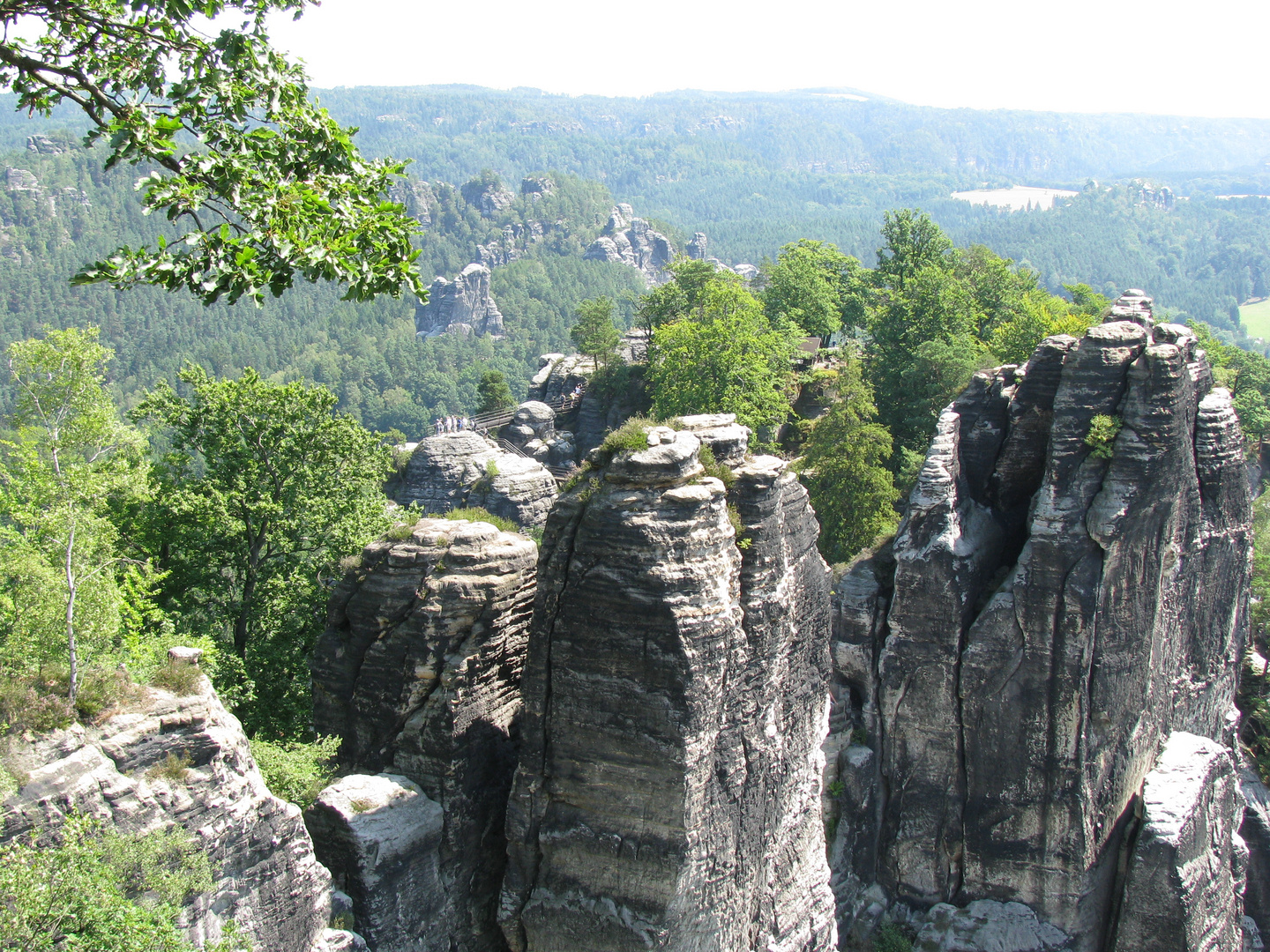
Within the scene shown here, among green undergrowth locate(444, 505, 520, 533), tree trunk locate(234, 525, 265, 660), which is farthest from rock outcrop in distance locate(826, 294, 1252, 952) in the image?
tree trunk locate(234, 525, 265, 660)

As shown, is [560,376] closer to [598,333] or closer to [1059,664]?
[598,333]

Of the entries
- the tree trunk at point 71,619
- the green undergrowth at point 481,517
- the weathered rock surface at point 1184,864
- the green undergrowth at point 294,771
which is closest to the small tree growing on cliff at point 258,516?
the green undergrowth at point 294,771

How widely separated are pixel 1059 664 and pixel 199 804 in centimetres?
2101

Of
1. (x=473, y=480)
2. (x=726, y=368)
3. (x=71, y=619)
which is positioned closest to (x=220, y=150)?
(x=71, y=619)

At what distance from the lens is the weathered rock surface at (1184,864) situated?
2355cm

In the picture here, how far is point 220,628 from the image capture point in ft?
85.8

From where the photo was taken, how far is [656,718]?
15.3 metres

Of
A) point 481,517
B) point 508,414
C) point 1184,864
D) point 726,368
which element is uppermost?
point 726,368

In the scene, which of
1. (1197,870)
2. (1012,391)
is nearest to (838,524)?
(1012,391)

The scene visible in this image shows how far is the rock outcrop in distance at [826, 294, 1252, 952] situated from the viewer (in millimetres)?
23781

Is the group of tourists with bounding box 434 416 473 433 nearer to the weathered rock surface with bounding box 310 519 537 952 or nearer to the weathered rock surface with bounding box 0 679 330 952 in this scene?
the weathered rock surface with bounding box 310 519 537 952

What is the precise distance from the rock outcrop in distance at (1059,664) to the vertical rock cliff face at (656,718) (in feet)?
32.3

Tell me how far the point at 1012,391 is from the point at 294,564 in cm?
2209

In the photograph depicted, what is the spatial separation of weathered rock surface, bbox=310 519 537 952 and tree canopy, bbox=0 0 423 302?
839 centimetres
